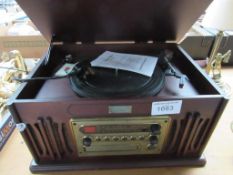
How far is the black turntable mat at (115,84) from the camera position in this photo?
61cm

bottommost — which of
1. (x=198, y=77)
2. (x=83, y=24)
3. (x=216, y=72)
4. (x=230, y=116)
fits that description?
(x=230, y=116)

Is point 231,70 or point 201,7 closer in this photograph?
point 201,7

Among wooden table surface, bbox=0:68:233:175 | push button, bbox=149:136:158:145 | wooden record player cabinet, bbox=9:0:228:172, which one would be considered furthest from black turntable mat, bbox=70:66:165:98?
wooden table surface, bbox=0:68:233:175

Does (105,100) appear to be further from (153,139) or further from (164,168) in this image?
(164,168)

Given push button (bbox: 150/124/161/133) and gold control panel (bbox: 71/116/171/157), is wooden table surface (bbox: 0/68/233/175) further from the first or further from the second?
push button (bbox: 150/124/161/133)

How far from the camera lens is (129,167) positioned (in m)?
0.68

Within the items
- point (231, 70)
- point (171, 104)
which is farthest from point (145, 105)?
point (231, 70)

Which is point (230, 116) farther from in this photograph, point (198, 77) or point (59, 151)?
point (59, 151)

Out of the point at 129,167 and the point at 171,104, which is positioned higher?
the point at 171,104

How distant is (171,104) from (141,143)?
0.19 metres

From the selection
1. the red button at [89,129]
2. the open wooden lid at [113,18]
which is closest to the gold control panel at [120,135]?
the red button at [89,129]

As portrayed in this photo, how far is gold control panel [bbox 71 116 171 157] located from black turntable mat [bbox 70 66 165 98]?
0.27 ft

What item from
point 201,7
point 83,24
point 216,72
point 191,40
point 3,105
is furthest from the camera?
point 191,40

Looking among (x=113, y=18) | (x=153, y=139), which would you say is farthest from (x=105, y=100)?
(x=113, y=18)
